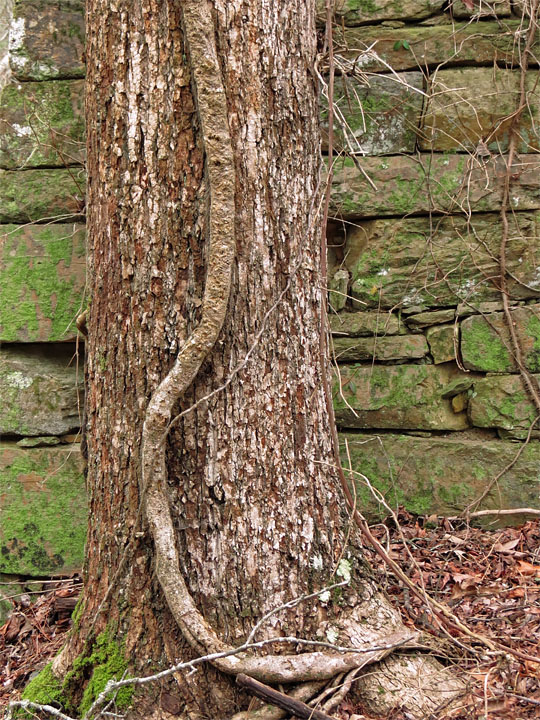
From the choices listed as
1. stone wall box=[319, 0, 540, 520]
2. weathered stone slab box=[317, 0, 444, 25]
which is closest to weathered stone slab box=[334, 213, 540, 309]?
stone wall box=[319, 0, 540, 520]

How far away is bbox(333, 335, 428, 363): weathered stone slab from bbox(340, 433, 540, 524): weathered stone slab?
1.28 feet

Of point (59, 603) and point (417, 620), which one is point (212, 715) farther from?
point (59, 603)

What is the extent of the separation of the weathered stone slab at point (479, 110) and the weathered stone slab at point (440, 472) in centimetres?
147

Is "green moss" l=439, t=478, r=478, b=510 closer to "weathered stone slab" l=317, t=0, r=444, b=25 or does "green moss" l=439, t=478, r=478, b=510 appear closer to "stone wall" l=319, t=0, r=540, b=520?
"stone wall" l=319, t=0, r=540, b=520

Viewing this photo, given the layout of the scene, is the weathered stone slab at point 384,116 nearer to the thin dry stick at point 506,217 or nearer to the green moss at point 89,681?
the thin dry stick at point 506,217

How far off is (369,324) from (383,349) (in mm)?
144

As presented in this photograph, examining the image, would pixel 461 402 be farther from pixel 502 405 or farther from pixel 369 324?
pixel 369 324

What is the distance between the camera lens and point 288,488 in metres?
2.01

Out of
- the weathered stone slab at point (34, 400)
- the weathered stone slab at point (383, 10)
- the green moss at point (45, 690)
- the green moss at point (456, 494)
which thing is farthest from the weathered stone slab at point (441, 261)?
the green moss at point (45, 690)

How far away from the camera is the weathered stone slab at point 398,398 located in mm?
3205

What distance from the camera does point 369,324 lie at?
10.7 ft

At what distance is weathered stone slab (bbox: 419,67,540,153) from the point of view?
318 centimetres

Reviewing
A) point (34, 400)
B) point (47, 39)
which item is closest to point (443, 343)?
point (34, 400)

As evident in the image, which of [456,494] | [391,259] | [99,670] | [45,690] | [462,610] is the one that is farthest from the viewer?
[391,259]
